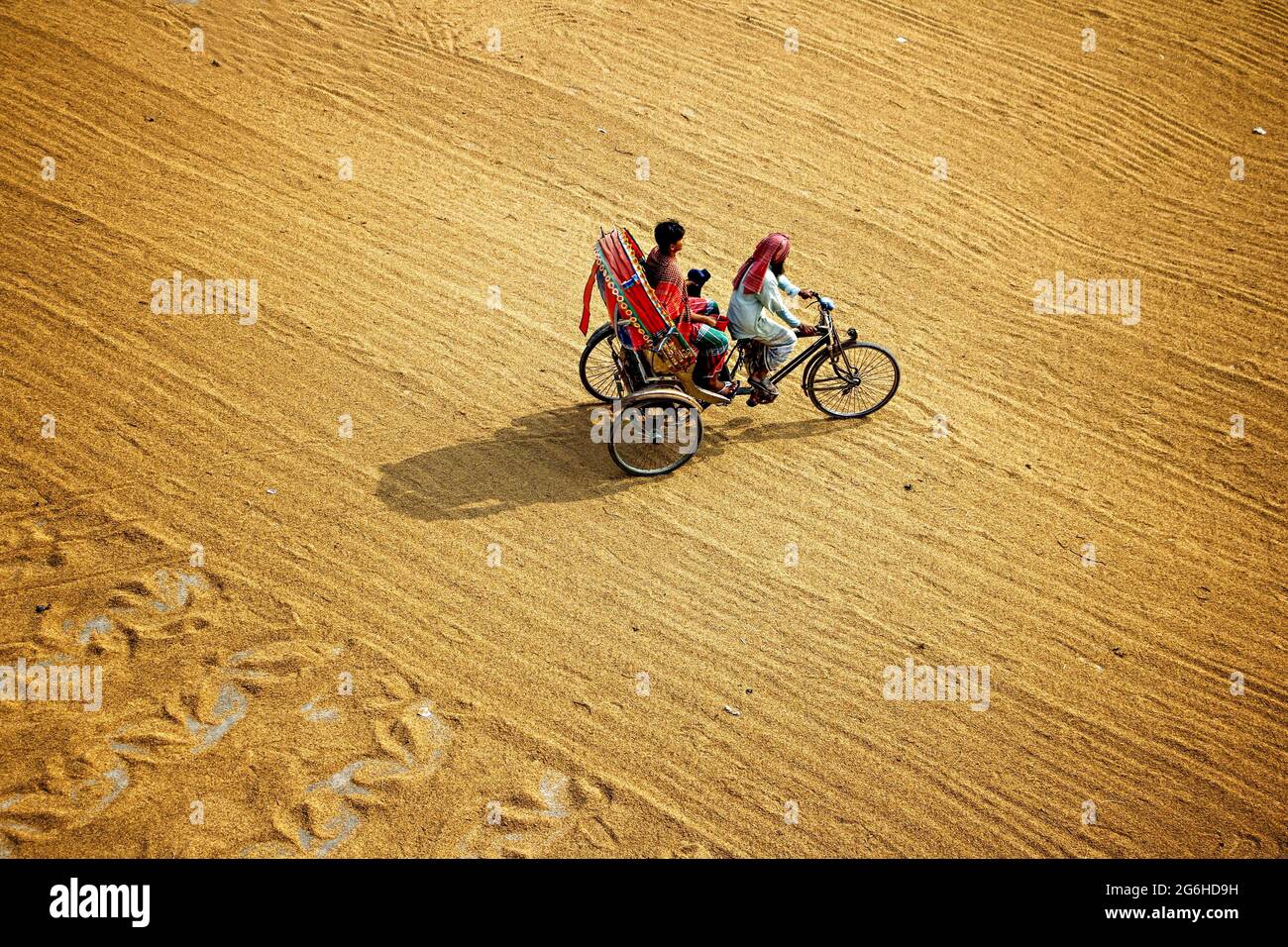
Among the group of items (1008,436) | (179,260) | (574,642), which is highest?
(179,260)

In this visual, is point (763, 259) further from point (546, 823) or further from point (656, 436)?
point (546, 823)

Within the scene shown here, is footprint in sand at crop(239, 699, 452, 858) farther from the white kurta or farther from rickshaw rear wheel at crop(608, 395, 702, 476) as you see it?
the white kurta

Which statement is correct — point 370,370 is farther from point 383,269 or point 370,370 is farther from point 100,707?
point 100,707

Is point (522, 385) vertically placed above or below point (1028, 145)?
below

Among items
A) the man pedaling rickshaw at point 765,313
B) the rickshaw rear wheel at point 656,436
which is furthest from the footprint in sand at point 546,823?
the man pedaling rickshaw at point 765,313

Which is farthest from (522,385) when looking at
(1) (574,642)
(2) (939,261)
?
(2) (939,261)

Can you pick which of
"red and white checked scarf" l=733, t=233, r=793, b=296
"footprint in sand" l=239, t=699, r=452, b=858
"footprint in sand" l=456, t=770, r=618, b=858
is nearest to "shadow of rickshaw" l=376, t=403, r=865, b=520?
"red and white checked scarf" l=733, t=233, r=793, b=296

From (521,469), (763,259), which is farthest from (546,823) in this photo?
(763,259)
